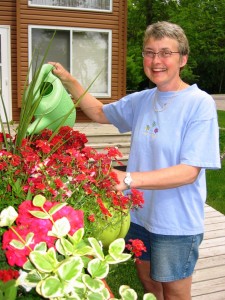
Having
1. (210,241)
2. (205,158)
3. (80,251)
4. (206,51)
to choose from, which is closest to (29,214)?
(80,251)

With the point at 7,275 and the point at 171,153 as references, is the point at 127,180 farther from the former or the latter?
the point at 7,275

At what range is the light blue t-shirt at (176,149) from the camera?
1.73 meters

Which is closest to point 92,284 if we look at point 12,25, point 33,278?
point 33,278

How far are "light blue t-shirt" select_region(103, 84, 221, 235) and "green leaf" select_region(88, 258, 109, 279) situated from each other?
2.48 feet

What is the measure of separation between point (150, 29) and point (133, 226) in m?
A: 0.91

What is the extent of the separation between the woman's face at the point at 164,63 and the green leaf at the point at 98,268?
0.99 m

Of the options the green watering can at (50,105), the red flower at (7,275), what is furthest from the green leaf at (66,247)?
the green watering can at (50,105)

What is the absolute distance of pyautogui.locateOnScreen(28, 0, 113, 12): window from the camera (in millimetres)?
8948

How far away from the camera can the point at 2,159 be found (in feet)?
4.42

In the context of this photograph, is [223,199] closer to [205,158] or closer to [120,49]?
[205,158]

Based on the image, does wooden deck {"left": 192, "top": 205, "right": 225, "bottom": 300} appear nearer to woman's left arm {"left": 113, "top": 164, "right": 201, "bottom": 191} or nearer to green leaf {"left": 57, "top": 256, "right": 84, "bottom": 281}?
woman's left arm {"left": 113, "top": 164, "right": 201, "bottom": 191}

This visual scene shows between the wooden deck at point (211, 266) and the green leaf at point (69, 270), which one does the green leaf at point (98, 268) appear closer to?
the green leaf at point (69, 270)

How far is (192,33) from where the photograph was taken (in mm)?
23516

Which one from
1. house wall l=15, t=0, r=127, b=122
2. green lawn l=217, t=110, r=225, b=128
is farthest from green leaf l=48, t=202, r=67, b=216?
green lawn l=217, t=110, r=225, b=128
